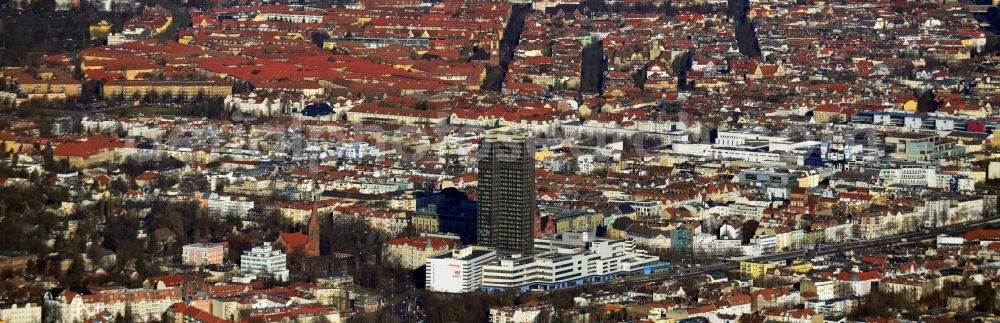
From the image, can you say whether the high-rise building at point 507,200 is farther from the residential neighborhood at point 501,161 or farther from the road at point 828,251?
the road at point 828,251

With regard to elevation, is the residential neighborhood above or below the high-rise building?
below

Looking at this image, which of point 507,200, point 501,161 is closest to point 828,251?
point 507,200

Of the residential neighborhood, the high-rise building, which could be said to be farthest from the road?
the high-rise building

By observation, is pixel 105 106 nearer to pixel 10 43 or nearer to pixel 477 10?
pixel 10 43

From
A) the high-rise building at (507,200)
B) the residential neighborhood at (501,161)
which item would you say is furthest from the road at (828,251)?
the high-rise building at (507,200)

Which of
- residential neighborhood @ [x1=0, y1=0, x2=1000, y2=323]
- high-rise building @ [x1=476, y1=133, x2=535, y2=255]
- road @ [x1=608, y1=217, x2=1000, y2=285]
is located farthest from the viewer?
high-rise building @ [x1=476, y1=133, x2=535, y2=255]

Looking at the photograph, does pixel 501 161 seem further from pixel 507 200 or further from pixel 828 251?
pixel 828 251

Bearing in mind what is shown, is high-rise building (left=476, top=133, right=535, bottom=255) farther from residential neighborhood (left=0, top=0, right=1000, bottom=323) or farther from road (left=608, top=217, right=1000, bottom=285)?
road (left=608, top=217, right=1000, bottom=285)
